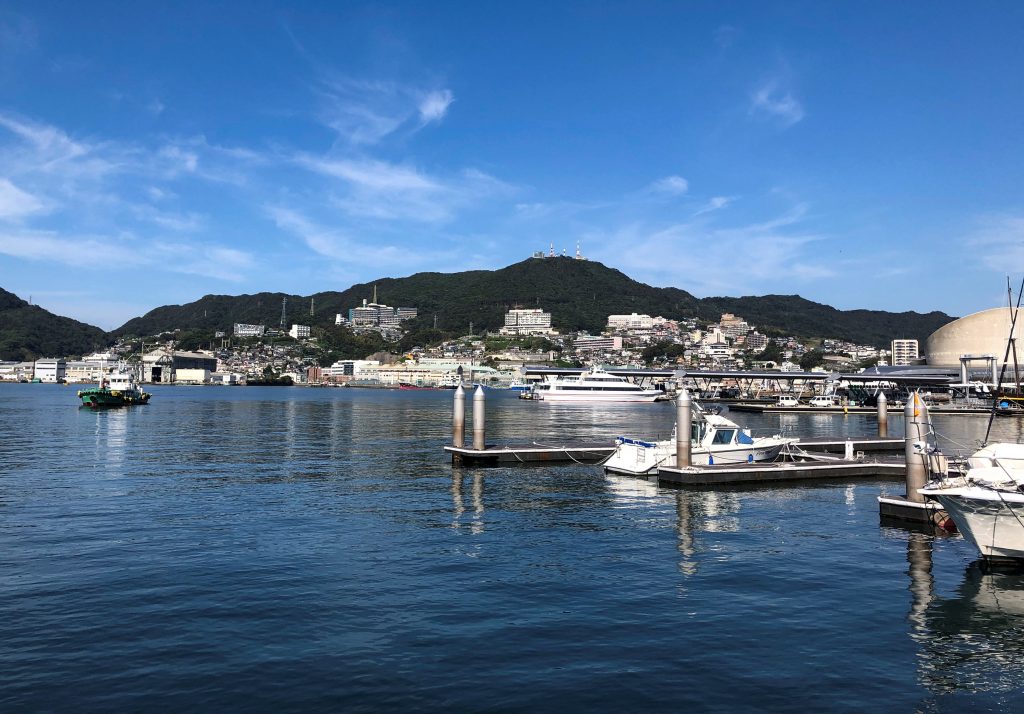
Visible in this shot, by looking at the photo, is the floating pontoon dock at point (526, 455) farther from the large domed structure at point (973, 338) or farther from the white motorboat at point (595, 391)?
the large domed structure at point (973, 338)

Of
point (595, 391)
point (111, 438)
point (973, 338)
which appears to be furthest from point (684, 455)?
point (973, 338)

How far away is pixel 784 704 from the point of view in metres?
10.4

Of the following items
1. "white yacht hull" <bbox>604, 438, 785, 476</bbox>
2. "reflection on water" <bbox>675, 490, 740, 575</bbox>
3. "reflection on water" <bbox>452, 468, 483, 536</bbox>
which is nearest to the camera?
"reflection on water" <bbox>675, 490, 740, 575</bbox>

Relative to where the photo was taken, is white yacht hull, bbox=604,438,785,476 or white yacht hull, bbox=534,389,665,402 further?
white yacht hull, bbox=534,389,665,402

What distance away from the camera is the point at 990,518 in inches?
689

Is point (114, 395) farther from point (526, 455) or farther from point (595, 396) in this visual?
point (595, 396)

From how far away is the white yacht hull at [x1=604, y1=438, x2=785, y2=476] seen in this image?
34.3 m

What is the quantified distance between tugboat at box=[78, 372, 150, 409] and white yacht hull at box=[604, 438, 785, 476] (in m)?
82.4

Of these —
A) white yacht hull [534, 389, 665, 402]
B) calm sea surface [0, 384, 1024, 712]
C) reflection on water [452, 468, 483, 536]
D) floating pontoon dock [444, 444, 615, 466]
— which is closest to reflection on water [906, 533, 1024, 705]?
calm sea surface [0, 384, 1024, 712]

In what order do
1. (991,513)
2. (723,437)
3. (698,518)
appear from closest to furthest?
(991,513), (698,518), (723,437)

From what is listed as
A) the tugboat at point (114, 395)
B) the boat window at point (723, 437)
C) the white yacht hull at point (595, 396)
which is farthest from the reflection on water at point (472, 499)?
the white yacht hull at point (595, 396)

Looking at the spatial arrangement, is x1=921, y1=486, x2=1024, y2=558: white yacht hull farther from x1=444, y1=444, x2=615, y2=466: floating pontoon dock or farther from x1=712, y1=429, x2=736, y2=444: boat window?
x1=444, y1=444, x2=615, y2=466: floating pontoon dock

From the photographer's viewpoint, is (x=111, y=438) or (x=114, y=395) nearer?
(x=111, y=438)

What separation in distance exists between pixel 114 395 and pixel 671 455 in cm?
8603
